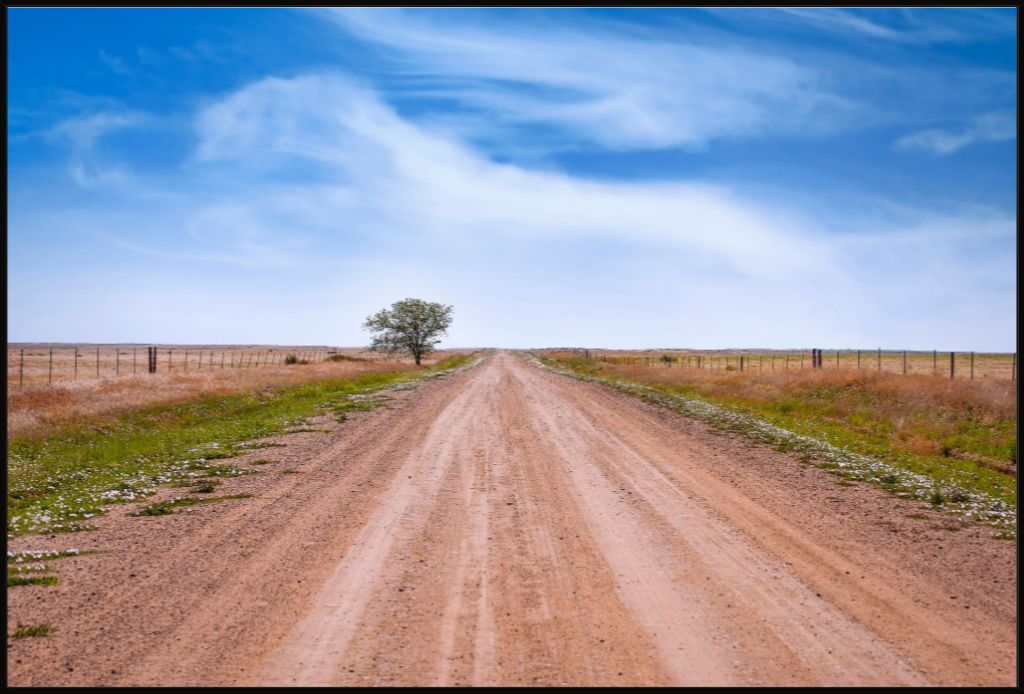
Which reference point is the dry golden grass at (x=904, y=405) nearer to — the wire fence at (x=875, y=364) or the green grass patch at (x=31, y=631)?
the wire fence at (x=875, y=364)

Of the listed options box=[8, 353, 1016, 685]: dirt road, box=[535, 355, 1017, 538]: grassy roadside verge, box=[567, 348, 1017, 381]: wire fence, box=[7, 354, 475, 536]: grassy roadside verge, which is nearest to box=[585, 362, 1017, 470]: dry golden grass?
box=[535, 355, 1017, 538]: grassy roadside verge

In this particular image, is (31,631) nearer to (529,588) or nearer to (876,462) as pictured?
(529,588)

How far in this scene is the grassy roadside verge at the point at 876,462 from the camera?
1034cm

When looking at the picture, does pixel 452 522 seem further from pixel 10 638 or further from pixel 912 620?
pixel 912 620

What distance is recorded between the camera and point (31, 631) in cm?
548

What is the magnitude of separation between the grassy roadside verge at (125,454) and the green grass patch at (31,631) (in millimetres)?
3757

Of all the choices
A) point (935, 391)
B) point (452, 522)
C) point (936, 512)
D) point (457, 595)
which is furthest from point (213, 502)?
point (935, 391)

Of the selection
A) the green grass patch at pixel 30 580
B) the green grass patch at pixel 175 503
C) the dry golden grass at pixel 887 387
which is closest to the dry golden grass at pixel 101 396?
the green grass patch at pixel 175 503

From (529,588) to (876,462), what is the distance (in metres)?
11.2

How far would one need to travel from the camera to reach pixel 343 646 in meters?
5.13

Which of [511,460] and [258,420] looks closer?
[511,460]

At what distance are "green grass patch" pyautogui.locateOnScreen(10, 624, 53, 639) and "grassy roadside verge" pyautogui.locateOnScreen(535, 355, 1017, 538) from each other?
37.8ft

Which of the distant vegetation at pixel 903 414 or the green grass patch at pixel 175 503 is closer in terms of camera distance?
the green grass patch at pixel 175 503

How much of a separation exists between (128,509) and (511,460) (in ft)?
23.8
